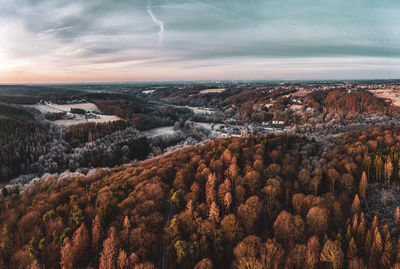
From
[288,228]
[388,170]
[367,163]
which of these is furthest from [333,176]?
[288,228]

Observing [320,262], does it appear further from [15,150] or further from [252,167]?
[15,150]

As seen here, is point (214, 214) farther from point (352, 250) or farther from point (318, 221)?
point (352, 250)

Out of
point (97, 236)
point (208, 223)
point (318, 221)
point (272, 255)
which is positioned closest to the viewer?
point (272, 255)

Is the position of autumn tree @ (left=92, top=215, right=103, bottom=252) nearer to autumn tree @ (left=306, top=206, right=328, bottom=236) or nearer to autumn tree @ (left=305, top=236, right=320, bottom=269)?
autumn tree @ (left=305, top=236, right=320, bottom=269)

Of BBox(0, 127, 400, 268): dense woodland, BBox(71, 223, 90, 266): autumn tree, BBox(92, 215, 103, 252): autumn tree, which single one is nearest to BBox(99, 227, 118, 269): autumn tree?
BBox(0, 127, 400, 268): dense woodland

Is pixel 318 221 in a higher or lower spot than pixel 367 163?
lower

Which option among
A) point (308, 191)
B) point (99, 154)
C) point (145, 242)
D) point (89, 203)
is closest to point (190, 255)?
point (145, 242)

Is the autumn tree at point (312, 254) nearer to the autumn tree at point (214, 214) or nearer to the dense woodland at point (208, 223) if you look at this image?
the dense woodland at point (208, 223)

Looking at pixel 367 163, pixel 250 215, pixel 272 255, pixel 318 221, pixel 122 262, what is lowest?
pixel 272 255
